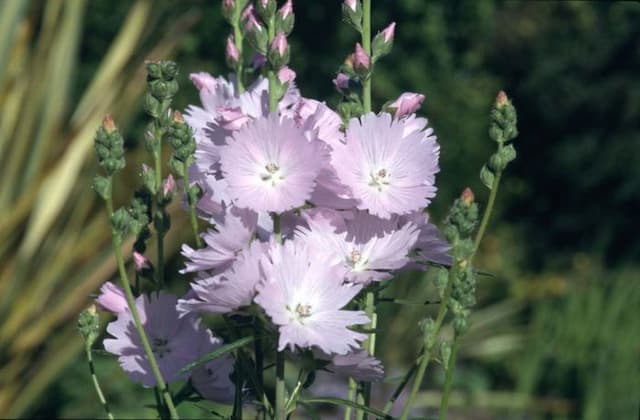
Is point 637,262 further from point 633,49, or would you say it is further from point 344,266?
point 344,266

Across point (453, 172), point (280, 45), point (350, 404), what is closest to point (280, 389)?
point (350, 404)

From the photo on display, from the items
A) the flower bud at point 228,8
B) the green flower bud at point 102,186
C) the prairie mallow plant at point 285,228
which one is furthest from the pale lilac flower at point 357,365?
the flower bud at point 228,8

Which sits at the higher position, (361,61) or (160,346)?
(361,61)

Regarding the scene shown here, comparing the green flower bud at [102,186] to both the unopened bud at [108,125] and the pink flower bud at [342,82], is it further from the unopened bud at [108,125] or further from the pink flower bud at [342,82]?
the pink flower bud at [342,82]

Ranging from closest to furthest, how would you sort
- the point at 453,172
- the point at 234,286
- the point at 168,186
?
1. the point at 234,286
2. the point at 168,186
3. the point at 453,172

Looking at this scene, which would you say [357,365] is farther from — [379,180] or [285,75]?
[285,75]

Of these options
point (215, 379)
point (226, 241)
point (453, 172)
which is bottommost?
point (215, 379)
